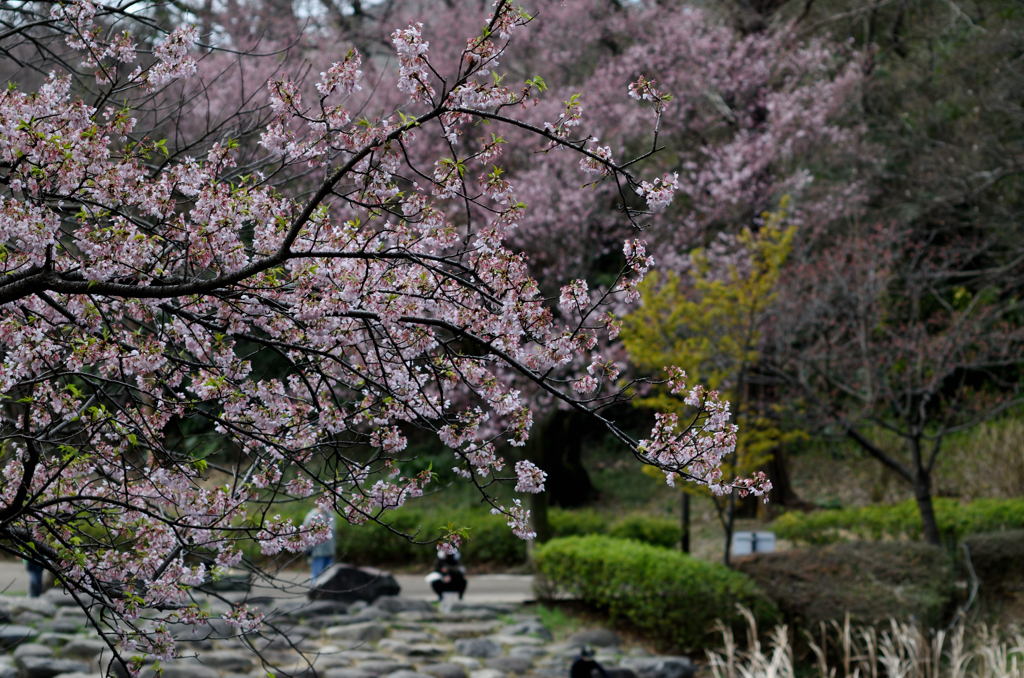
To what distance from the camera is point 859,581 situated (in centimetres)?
802

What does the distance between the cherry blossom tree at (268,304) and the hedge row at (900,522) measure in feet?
31.4

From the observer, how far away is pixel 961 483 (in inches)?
571

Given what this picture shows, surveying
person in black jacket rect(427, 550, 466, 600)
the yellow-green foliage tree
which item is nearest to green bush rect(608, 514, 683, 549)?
the yellow-green foliage tree

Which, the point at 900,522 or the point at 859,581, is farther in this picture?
the point at 900,522

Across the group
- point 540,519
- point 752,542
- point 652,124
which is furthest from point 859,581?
point 652,124

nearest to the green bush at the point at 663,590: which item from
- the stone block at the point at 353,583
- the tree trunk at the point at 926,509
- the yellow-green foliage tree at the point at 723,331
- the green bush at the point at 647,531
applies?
the yellow-green foliage tree at the point at 723,331

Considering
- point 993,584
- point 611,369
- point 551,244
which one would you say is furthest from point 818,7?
point 611,369

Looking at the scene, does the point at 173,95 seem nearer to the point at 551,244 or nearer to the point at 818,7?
the point at 551,244

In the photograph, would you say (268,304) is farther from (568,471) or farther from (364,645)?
(568,471)

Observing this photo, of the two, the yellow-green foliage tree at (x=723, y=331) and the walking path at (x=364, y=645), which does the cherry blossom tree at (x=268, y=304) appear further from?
the yellow-green foliage tree at (x=723, y=331)

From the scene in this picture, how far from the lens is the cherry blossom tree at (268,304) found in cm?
233

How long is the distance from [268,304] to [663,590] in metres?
6.54

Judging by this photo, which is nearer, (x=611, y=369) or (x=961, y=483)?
(x=611, y=369)

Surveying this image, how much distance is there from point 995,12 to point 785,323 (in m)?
9.76
